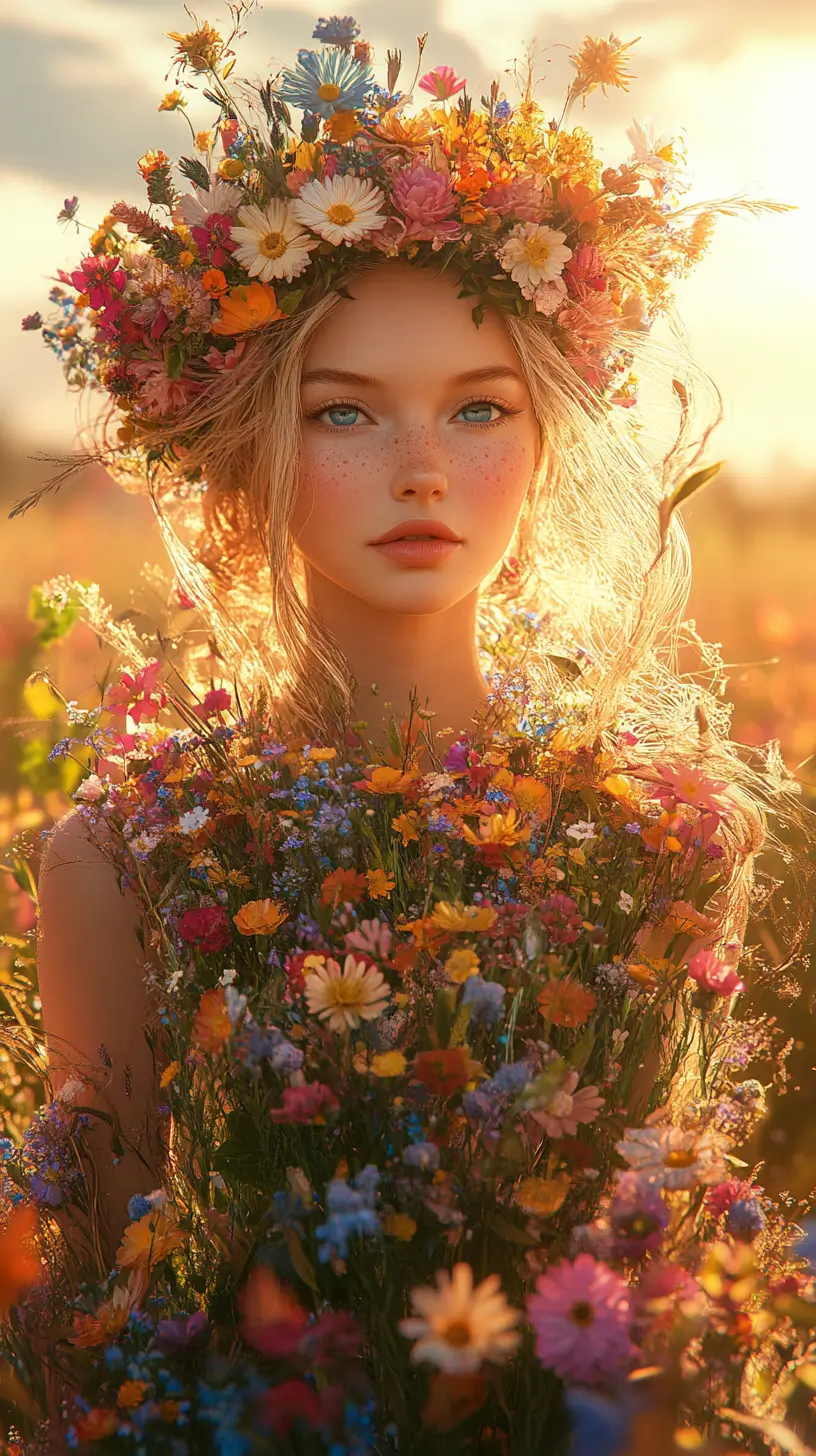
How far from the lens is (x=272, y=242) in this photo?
2596 mm

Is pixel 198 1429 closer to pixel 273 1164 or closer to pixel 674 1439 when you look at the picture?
pixel 273 1164

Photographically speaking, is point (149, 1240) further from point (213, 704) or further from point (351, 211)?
point (351, 211)

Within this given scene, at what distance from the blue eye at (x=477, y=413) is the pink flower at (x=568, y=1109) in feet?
4.96

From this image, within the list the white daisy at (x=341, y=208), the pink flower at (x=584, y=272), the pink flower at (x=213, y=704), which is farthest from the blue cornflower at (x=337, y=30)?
the pink flower at (x=213, y=704)

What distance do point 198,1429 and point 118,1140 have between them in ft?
2.55

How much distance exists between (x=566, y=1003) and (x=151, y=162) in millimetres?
2036

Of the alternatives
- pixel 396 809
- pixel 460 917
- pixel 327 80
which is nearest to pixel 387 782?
pixel 396 809

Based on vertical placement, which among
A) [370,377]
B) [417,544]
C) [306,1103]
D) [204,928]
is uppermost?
[370,377]

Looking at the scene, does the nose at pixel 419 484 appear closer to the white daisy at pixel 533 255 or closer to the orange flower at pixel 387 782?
the white daisy at pixel 533 255

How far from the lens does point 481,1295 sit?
1233mm

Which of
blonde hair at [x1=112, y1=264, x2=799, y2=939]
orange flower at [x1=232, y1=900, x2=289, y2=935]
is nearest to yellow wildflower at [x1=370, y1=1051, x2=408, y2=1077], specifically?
orange flower at [x1=232, y1=900, x2=289, y2=935]

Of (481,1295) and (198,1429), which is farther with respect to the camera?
(198,1429)

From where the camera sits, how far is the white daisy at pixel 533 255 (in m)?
2.63

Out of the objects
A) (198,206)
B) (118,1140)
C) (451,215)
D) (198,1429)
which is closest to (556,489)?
(451,215)
